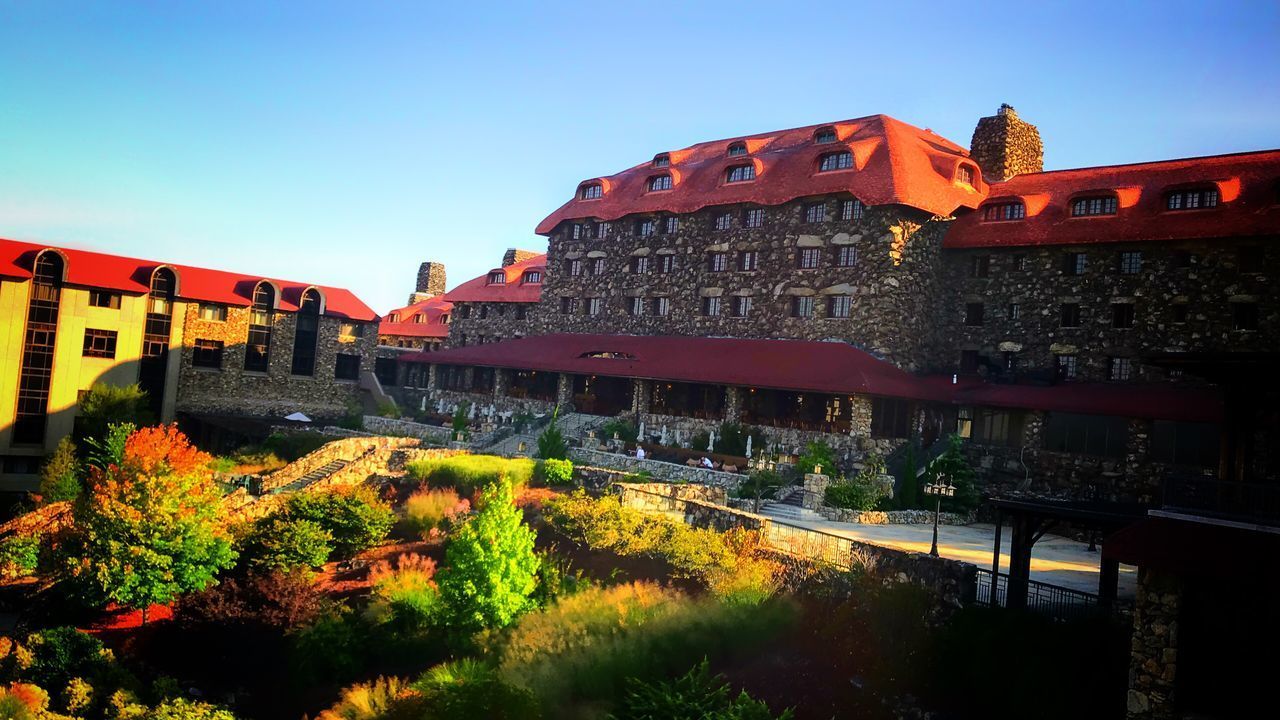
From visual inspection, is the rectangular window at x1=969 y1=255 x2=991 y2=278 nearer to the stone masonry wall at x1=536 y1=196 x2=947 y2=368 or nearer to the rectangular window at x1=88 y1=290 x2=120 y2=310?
the stone masonry wall at x1=536 y1=196 x2=947 y2=368

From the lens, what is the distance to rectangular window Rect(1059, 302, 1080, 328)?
36125mm

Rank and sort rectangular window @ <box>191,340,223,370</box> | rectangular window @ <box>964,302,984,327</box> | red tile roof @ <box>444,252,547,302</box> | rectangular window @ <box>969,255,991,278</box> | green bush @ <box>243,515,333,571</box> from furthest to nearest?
red tile roof @ <box>444,252,547,302</box> → rectangular window @ <box>191,340,223,370</box> → rectangular window @ <box>964,302,984,327</box> → rectangular window @ <box>969,255,991,278</box> → green bush @ <box>243,515,333,571</box>

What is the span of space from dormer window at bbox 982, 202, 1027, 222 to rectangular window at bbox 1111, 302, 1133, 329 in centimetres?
552

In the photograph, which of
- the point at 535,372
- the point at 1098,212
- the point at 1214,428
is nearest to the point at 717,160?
the point at 535,372

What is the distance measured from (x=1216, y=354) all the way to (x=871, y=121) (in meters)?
32.0

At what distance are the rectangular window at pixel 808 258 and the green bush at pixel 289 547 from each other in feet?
76.4

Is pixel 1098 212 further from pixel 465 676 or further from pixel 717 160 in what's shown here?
pixel 465 676

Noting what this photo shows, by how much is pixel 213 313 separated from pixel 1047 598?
44417 mm

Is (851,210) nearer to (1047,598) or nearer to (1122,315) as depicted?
(1122,315)

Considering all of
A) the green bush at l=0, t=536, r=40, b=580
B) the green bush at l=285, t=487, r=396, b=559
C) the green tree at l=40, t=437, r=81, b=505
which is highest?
the green bush at l=285, t=487, r=396, b=559

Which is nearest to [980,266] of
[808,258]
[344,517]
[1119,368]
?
[1119,368]

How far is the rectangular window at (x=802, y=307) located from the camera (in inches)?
1618

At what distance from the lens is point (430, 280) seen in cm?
8250

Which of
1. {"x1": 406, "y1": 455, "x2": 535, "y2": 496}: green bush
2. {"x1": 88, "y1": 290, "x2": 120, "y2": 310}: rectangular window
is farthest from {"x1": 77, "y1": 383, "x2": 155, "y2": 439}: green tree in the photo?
{"x1": 406, "y1": 455, "x2": 535, "y2": 496}: green bush
